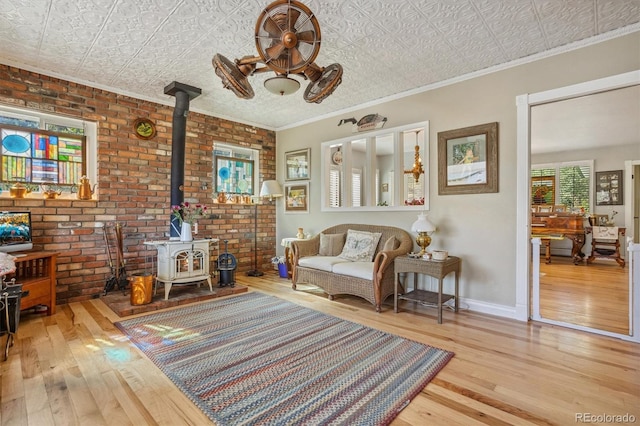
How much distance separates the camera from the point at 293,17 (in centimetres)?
198

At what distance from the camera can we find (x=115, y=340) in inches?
104

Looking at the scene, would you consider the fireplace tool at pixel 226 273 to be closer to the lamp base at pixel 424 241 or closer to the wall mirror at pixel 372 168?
the wall mirror at pixel 372 168

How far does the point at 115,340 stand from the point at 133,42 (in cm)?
270

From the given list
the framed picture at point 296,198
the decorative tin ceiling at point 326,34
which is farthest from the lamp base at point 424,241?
the framed picture at point 296,198

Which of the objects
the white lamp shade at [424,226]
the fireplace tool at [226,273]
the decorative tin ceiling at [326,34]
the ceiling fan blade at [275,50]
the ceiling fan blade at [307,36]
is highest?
the decorative tin ceiling at [326,34]

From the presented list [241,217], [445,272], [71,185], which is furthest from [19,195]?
[445,272]

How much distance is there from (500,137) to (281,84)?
7.84 ft

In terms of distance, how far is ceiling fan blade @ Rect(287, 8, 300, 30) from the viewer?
193 centimetres

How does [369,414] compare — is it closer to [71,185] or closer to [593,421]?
[593,421]

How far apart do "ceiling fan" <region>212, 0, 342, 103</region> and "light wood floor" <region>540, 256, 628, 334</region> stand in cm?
326

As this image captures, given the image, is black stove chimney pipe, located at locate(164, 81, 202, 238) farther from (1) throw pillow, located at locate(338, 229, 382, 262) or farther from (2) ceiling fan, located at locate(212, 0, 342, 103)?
(1) throw pillow, located at locate(338, 229, 382, 262)

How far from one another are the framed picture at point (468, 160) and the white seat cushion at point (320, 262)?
1.56 m

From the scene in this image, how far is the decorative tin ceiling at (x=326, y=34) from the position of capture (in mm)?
2414

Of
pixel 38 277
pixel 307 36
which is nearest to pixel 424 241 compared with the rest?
pixel 307 36
